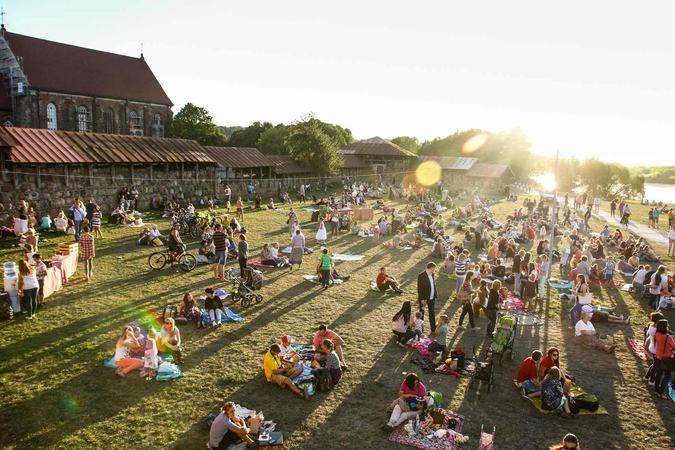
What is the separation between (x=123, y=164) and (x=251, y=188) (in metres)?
12.0

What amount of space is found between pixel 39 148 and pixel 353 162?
39764mm

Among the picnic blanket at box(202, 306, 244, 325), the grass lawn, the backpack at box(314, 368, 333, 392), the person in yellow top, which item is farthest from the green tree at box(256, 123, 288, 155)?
the backpack at box(314, 368, 333, 392)

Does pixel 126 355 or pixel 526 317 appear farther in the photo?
pixel 526 317

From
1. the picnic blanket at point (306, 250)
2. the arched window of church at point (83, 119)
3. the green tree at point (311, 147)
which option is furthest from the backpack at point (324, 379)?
the arched window of church at point (83, 119)

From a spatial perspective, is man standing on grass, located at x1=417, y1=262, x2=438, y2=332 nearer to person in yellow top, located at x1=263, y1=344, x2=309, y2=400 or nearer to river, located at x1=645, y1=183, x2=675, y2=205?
person in yellow top, located at x1=263, y1=344, x2=309, y2=400

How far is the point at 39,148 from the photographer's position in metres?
23.1

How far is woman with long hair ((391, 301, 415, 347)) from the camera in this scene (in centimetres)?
1107

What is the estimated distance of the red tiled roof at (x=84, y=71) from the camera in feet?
137

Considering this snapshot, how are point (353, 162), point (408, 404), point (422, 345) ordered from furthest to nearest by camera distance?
point (353, 162) → point (422, 345) → point (408, 404)

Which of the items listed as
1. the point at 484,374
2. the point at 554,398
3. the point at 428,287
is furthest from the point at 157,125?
the point at 554,398

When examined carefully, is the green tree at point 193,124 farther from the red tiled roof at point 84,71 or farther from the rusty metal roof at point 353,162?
the rusty metal roof at point 353,162

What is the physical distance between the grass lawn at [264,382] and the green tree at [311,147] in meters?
33.1

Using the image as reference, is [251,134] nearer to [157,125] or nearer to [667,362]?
[157,125]

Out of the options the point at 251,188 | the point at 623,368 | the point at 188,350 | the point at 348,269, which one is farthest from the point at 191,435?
the point at 251,188
